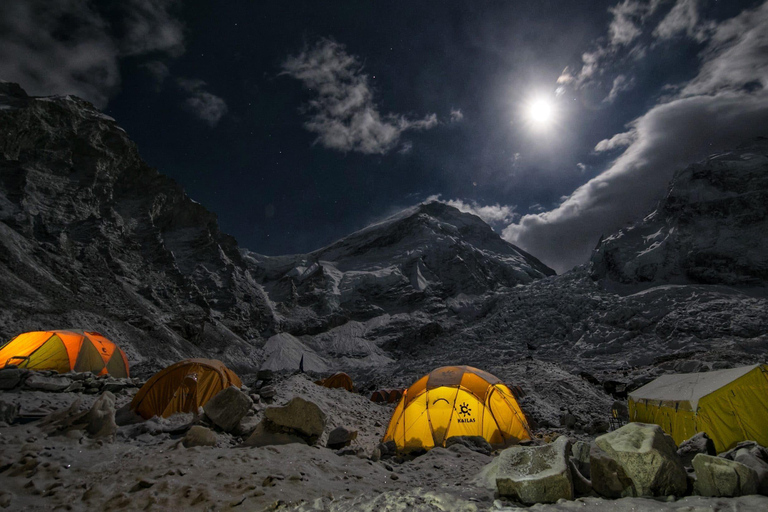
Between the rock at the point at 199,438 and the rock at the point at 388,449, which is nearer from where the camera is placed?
the rock at the point at 199,438

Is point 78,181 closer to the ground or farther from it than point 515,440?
farther from it

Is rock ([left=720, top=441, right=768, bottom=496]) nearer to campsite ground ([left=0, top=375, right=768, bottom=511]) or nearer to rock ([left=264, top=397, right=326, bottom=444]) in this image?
campsite ground ([left=0, top=375, right=768, bottom=511])

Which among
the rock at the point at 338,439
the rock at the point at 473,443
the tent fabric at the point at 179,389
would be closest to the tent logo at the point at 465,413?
the rock at the point at 473,443

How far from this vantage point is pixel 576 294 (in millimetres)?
63312

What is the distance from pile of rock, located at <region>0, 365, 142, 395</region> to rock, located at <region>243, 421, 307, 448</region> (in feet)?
21.9

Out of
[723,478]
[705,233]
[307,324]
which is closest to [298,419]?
[723,478]

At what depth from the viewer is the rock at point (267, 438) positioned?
6.83 m

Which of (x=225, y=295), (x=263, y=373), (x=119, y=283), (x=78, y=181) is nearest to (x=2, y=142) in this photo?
(x=78, y=181)

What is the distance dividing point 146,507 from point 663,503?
6.07m

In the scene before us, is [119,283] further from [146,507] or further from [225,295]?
[146,507]

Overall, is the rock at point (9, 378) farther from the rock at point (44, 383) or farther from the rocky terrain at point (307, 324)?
the rock at point (44, 383)

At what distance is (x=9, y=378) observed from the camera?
28.6 feet

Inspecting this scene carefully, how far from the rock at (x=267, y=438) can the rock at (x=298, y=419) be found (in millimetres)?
124

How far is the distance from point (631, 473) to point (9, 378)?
13793mm
